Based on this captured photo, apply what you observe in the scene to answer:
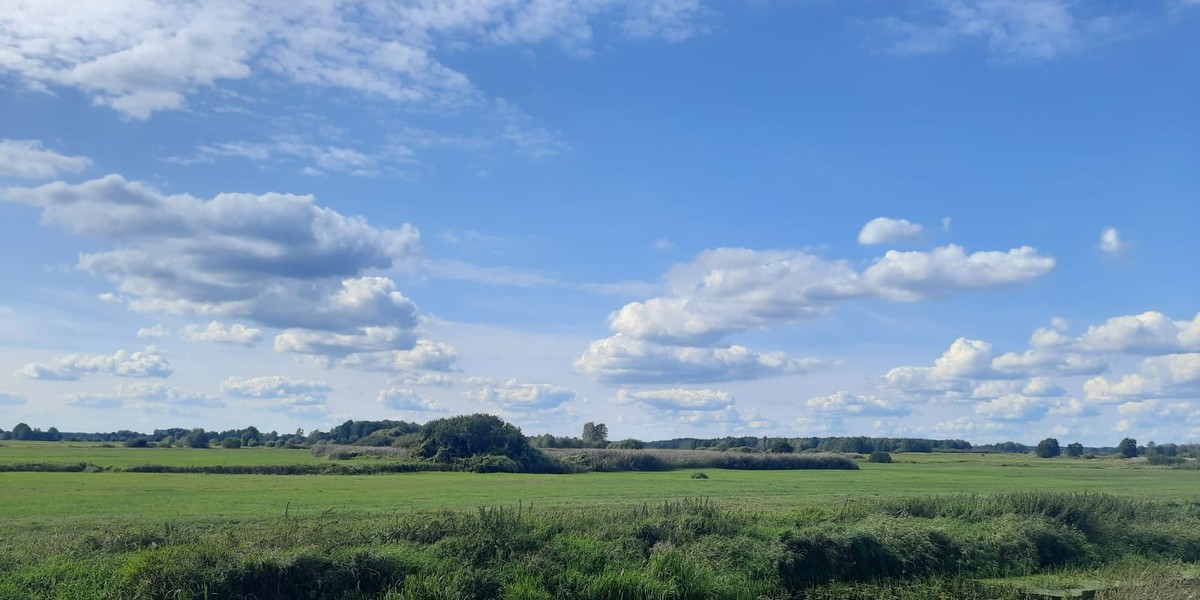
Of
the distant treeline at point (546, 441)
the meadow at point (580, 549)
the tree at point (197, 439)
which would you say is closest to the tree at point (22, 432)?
the distant treeline at point (546, 441)

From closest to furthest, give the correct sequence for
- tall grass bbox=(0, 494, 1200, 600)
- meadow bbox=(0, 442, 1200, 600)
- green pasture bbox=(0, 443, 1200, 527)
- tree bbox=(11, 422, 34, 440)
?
tall grass bbox=(0, 494, 1200, 600) < meadow bbox=(0, 442, 1200, 600) < green pasture bbox=(0, 443, 1200, 527) < tree bbox=(11, 422, 34, 440)

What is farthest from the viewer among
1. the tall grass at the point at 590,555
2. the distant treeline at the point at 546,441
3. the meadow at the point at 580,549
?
the distant treeline at the point at 546,441

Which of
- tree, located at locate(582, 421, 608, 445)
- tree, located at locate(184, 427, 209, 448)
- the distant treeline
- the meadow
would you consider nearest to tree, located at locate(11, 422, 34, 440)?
the distant treeline

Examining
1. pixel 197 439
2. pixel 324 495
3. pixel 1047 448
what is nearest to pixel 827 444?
pixel 1047 448

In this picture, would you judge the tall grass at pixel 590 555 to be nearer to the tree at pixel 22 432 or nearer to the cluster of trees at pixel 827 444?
the cluster of trees at pixel 827 444

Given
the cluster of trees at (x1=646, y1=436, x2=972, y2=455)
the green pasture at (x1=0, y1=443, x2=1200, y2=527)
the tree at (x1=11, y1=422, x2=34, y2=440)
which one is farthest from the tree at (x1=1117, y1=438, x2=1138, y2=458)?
the tree at (x1=11, y1=422, x2=34, y2=440)

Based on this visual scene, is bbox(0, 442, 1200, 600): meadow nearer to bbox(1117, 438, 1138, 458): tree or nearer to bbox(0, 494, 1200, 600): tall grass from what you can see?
bbox(0, 494, 1200, 600): tall grass

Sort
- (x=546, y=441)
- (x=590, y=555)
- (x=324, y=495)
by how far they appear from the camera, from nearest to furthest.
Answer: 1. (x=590, y=555)
2. (x=324, y=495)
3. (x=546, y=441)

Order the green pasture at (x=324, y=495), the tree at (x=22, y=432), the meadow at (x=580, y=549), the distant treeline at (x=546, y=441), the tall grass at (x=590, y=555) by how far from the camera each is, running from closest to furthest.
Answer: the tall grass at (x=590, y=555), the meadow at (x=580, y=549), the green pasture at (x=324, y=495), the distant treeline at (x=546, y=441), the tree at (x=22, y=432)

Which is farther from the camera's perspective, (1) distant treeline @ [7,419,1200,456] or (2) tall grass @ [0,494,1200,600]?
(1) distant treeline @ [7,419,1200,456]

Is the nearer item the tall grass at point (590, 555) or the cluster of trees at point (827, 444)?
the tall grass at point (590, 555)

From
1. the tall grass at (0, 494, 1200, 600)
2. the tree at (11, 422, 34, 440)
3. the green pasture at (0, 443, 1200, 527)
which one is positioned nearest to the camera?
the tall grass at (0, 494, 1200, 600)

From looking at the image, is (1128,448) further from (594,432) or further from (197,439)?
(197,439)

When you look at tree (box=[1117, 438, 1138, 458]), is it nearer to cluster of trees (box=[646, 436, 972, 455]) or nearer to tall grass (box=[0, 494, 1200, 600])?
cluster of trees (box=[646, 436, 972, 455])
